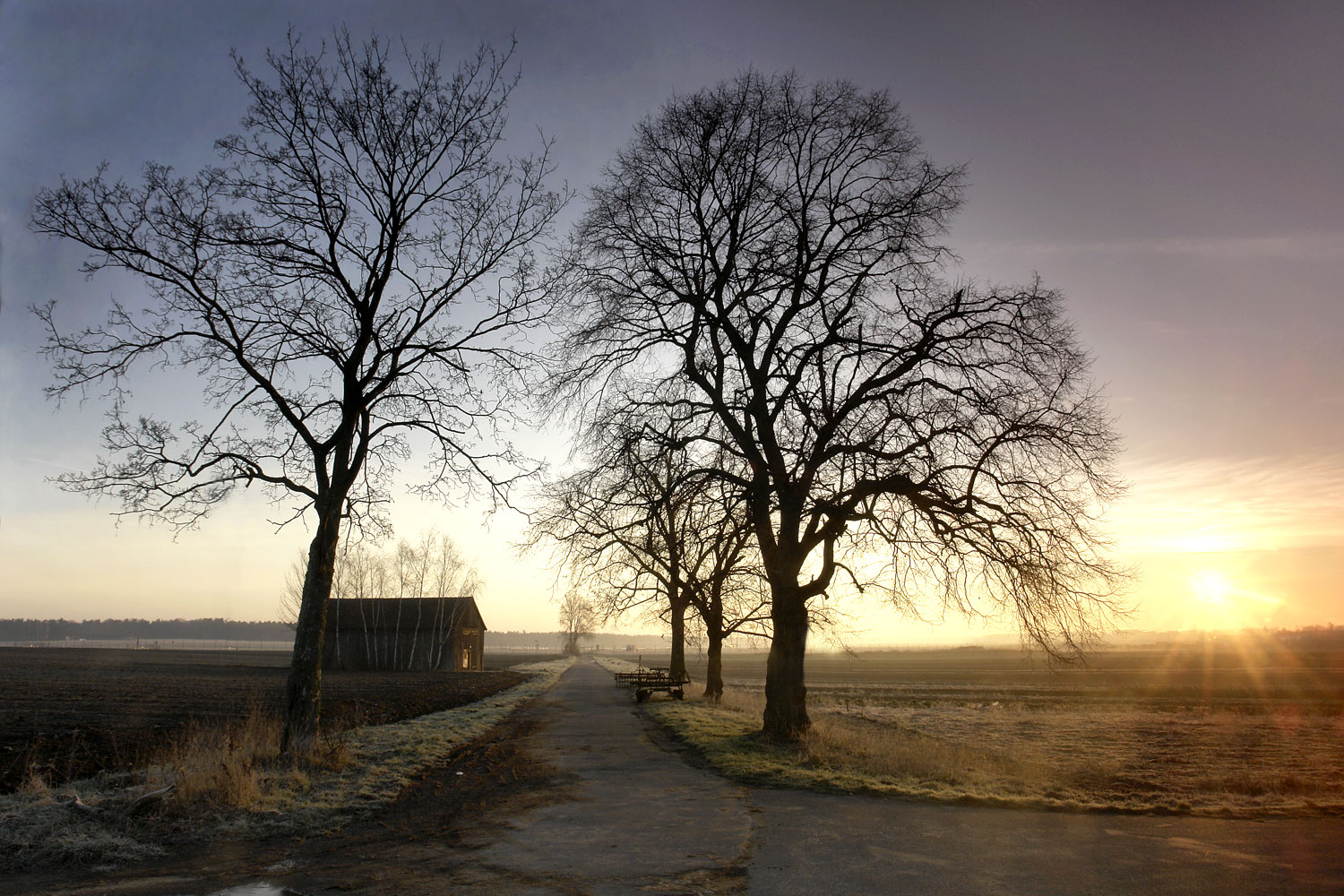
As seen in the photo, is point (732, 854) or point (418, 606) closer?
point (732, 854)

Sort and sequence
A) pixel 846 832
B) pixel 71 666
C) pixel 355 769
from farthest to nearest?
pixel 71 666
pixel 355 769
pixel 846 832

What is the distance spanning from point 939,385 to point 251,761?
12.8m

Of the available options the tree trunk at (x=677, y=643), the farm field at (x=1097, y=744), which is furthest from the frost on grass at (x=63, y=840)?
the tree trunk at (x=677, y=643)

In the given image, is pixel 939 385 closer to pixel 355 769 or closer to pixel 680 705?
pixel 355 769

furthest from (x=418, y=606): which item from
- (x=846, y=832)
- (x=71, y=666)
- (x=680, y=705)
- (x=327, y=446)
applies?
(x=846, y=832)

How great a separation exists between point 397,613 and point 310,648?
2093 inches

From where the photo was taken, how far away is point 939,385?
14148mm

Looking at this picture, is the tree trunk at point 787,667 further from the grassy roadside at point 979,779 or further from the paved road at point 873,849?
the paved road at point 873,849

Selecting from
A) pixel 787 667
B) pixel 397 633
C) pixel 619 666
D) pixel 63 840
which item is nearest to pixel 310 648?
pixel 63 840

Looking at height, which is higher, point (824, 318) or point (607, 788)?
point (824, 318)

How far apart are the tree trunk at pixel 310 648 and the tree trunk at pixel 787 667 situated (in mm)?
8167

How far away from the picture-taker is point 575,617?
70.8 metres

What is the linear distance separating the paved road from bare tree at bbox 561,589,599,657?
8214 mm

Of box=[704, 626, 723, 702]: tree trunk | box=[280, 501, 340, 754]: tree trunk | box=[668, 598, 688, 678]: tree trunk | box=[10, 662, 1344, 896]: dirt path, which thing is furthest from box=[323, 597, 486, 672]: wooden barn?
box=[10, 662, 1344, 896]: dirt path
